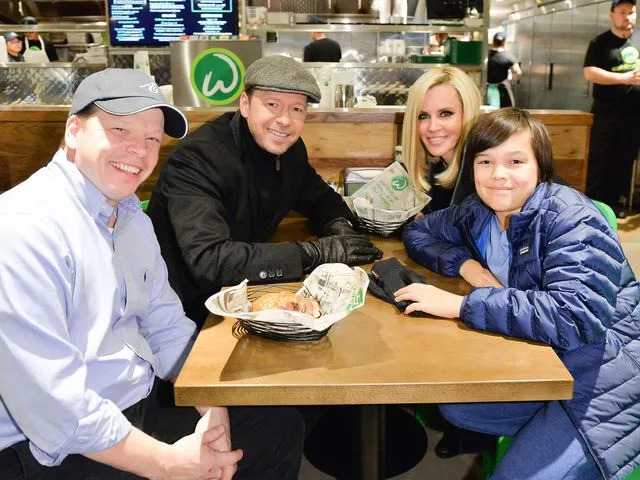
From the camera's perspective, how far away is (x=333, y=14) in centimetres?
802

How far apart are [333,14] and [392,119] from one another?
5311 millimetres

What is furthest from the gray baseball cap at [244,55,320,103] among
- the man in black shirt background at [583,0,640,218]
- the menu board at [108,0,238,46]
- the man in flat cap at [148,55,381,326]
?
the menu board at [108,0,238,46]

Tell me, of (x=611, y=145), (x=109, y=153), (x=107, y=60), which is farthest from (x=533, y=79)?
(x=109, y=153)

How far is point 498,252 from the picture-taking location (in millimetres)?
1865

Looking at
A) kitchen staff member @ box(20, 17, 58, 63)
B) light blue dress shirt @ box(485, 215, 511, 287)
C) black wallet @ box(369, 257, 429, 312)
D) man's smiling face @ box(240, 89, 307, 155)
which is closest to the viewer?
black wallet @ box(369, 257, 429, 312)

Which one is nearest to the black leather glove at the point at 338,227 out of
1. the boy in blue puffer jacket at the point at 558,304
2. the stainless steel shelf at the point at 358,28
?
the boy in blue puffer jacket at the point at 558,304

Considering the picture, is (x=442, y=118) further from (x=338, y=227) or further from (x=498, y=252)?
(x=498, y=252)

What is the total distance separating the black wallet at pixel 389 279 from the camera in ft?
5.57

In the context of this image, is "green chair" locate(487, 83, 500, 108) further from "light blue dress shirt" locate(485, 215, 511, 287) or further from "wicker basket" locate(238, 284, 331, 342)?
"wicker basket" locate(238, 284, 331, 342)

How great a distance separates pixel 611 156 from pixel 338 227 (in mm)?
4464

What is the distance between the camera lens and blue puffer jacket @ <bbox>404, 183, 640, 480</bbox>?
144cm

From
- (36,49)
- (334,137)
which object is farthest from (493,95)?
(334,137)

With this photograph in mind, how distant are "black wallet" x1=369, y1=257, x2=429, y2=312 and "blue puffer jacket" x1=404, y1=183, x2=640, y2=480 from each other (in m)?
0.23

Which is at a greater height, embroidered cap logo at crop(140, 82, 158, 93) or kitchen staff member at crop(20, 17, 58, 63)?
kitchen staff member at crop(20, 17, 58, 63)
